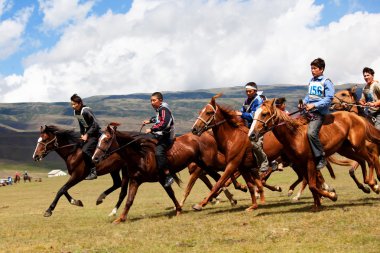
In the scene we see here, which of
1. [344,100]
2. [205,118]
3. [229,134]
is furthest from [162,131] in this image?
[344,100]

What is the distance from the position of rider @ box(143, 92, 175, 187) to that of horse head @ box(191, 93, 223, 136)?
126 cm

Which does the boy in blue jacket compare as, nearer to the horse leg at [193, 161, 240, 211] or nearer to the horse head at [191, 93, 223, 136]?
the horse leg at [193, 161, 240, 211]

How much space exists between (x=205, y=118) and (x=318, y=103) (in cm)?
312

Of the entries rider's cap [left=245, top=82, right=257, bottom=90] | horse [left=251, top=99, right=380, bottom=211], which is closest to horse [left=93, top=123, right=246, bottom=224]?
rider's cap [left=245, top=82, right=257, bottom=90]

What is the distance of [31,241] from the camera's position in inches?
479

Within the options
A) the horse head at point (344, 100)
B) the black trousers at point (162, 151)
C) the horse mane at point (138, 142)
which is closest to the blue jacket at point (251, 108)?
the black trousers at point (162, 151)

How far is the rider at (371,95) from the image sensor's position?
14680mm

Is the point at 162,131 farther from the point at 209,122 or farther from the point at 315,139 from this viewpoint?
the point at 315,139

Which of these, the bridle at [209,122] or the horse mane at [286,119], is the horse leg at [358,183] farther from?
the bridle at [209,122]

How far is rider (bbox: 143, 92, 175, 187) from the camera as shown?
14.9 meters

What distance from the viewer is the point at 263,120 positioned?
39.8ft

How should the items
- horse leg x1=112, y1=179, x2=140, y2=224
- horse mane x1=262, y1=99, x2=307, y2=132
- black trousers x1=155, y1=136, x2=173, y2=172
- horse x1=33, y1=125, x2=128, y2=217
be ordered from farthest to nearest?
horse x1=33, y1=125, x2=128, y2=217
black trousers x1=155, y1=136, x2=173, y2=172
horse leg x1=112, y1=179, x2=140, y2=224
horse mane x1=262, y1=99, x2=307, y2=132

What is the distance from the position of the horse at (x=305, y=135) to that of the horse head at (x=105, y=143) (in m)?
4.58

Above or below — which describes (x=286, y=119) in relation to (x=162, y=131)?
above
